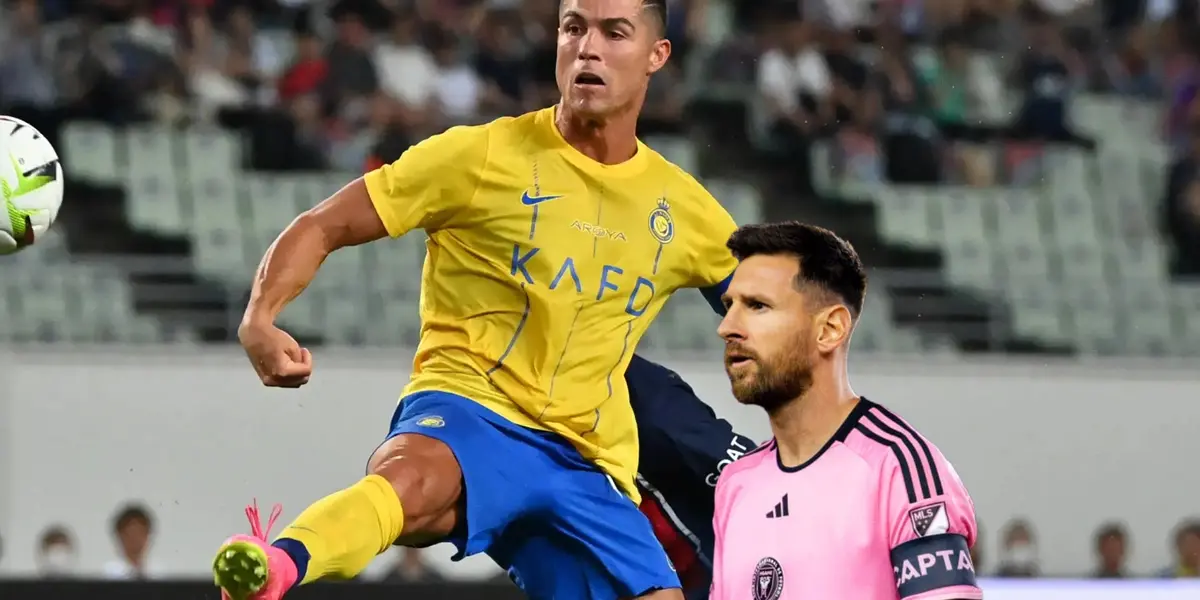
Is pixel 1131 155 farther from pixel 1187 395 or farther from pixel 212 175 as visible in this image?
pixel 212 175

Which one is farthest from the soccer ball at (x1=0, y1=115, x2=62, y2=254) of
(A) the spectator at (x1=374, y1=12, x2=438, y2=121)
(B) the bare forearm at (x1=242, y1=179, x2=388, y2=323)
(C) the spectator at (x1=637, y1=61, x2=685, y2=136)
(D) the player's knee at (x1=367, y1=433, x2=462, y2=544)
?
(C) the spectator at (x1=637, y1=61, x2=685, y2=136)

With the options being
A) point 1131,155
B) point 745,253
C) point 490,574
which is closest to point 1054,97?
point 1131,155

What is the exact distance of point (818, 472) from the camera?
12.8 ft

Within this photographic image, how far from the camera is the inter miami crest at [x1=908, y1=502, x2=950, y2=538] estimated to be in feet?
11.8

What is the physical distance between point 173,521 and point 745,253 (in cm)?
707

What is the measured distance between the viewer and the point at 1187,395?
11734 millimetres

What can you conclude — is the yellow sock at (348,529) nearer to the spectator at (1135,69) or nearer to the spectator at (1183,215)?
the spectator at (1183,215)

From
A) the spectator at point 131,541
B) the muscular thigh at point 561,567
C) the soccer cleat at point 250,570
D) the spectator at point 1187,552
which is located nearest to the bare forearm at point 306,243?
the soccer cleat at point 250,570

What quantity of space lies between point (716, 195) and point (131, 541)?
4.32 metres

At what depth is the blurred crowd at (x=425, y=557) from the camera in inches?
402

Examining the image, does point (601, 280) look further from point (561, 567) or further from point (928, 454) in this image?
point (928, 454)

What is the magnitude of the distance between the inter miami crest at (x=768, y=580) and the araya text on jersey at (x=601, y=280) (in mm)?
1457

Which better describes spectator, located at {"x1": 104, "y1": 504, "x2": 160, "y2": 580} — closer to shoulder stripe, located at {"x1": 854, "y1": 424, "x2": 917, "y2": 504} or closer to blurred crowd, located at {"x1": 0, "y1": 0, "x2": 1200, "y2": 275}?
blurred crowd, located at {"x1": 0, "y1": 0, "x2": 1200, "y2": 275}

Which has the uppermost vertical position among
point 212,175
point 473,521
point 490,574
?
point 212,175
